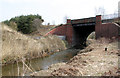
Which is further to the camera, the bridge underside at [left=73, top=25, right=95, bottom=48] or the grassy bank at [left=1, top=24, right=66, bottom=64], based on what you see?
the bridge underside at [left=73, top=25, right=95, bottom=48]

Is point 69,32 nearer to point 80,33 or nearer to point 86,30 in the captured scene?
point 80,33

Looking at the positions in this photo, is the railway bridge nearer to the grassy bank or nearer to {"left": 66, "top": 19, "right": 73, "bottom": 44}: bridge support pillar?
{"left": 66, "top": 19, "right": 73, "bottom": 44}: bridge support pillar

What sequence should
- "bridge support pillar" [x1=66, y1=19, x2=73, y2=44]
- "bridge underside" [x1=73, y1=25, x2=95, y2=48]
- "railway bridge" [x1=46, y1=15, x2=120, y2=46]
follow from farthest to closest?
"bridge underside" [x1=73, y1=25, x2=95, y2=48] → "bridge support pillar" [x1=66, y1=19, x2=73, y2=44] → "railway bridge" [x1=46, y1=15, x2=120, y2=46]

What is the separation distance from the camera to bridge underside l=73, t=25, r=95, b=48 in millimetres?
23781

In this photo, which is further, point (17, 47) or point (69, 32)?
point (69, 32)

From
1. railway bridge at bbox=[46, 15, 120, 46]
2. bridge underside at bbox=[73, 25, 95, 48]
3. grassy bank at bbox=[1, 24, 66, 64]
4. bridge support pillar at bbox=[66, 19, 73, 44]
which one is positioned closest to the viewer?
grassy bank at bbox=[1, 24, 66, 64]

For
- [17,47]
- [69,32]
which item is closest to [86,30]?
[69,32]

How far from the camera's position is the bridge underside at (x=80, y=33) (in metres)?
23.8

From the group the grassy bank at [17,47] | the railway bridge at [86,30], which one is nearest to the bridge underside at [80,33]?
the railway bridge at [86,30]

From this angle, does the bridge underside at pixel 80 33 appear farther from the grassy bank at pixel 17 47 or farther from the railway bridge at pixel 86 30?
the grassy bank at pixel 17 47

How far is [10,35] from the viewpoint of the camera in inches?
463

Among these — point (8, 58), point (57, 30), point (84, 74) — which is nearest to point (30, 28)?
point (57, 30)

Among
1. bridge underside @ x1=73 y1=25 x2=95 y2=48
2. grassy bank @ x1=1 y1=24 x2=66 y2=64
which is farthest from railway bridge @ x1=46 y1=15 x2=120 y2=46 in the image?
grassy bank @ x1=1 y1=24 x2=66 y2=64

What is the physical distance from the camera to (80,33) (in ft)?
86.6
